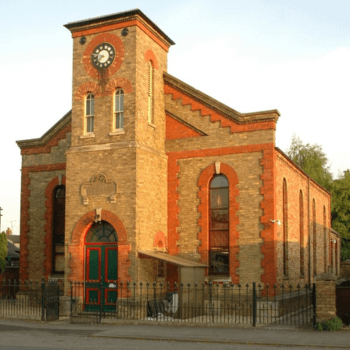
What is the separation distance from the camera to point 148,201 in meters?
21.7

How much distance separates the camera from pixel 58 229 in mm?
25453

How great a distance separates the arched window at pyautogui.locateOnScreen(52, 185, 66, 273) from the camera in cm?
2500

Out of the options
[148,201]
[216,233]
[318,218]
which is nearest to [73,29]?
[148,201]

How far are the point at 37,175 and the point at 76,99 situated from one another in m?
5.22

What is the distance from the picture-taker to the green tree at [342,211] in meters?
49.2

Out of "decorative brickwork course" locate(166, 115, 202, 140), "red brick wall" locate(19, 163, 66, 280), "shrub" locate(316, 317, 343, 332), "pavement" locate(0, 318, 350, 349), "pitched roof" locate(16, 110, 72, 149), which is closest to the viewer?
"pavement" locate(0, 318, 350, 349)

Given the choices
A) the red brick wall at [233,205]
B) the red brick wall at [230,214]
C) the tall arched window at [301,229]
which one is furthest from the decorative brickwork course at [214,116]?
the tall arched window at [301,229]

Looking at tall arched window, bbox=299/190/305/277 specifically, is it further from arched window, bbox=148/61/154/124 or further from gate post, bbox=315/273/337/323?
gate post, bbox=315/273/337/323

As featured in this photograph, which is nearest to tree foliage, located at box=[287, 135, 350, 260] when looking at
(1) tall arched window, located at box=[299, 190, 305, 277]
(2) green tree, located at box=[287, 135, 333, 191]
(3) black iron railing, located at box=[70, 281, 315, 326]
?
(2) green tree, located at box=[287, 135, 333, 191]

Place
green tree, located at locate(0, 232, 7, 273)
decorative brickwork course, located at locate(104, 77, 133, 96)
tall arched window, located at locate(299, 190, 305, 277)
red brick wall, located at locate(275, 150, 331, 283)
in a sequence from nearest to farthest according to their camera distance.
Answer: decorative brickwork course, located at locate(104, 77, 133, 96) → red brick wall, located at locate(275, 150, 331, 283) → tall arched window, located at locate(299, 190, 305, 277) → green tree, located at locate(0, 232, 7, 273)

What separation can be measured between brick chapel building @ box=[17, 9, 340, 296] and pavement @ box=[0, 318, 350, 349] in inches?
130

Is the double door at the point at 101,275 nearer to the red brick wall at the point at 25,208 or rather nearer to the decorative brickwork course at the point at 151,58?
the red brick wall at the point at 25,208

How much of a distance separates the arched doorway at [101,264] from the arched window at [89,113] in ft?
13.2

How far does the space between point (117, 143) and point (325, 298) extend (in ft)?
32.7
